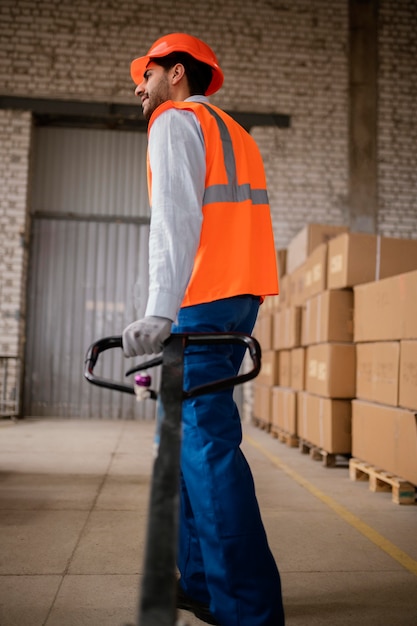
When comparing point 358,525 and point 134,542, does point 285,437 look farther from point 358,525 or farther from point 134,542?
point 134,542

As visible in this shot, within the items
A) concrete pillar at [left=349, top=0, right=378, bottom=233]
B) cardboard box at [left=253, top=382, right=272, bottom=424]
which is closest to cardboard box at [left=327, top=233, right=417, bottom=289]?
cardboard box at [left=253, top=382, right=272, bottom=424]

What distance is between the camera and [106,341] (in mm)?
1548

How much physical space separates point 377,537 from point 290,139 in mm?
7771

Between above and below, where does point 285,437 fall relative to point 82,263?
below

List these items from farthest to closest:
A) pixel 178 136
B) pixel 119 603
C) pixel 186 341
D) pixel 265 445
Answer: pixel 265 445 < pixel 119 603 < pixel 178 136 < pixel 186 341

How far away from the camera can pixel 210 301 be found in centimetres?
180

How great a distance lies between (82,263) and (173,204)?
26.6 feet

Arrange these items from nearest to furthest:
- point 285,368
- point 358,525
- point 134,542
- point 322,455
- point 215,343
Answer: point 215,343 → point 134,542 → point 358,525 → point 322,455 → point 285,368

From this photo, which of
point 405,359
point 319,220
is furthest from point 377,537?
point 319,220

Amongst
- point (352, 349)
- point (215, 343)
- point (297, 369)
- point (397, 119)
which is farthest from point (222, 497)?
point (397, 119)

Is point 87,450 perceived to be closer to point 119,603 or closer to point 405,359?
point 405,359

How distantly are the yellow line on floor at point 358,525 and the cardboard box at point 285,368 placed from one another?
181 cm

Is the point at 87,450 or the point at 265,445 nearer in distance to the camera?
the point at 87,450

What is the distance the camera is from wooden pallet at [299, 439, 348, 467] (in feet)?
17.0
